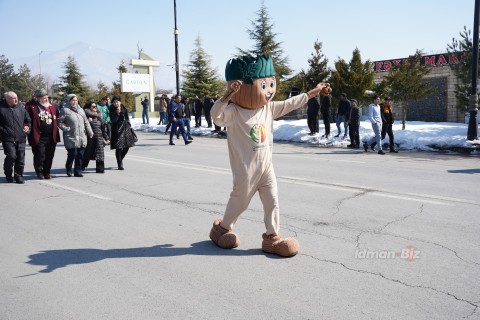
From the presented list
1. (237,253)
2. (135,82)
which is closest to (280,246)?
(237,253)

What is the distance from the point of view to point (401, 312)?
323 cm

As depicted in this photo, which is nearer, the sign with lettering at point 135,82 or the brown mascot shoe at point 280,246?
the brown mascot shoe at point 280,246

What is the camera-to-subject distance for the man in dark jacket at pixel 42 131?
29.6 ft

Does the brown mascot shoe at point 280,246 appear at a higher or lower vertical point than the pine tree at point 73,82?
lower

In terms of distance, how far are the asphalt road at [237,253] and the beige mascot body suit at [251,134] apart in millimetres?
381

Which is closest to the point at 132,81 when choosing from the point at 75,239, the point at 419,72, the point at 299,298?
the point at 419,72

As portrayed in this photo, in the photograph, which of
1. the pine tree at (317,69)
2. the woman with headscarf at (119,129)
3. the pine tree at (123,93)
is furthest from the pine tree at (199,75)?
the woman with headscarf at (119,129)

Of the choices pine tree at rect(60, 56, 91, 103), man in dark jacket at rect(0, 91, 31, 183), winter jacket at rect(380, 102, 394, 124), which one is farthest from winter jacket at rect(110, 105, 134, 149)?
pine tree at rect(60, 56, 91, 103)

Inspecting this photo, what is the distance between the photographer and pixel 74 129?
30.3 feet

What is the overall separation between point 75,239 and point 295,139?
14.2 metres

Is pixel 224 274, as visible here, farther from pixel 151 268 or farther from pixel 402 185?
pixel 402 185

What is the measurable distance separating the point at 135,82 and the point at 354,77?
1998 centimetres

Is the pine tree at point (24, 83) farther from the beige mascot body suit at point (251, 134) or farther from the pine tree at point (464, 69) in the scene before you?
the beige mascot body suit at point (251, 134)

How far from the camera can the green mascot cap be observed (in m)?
4.31
